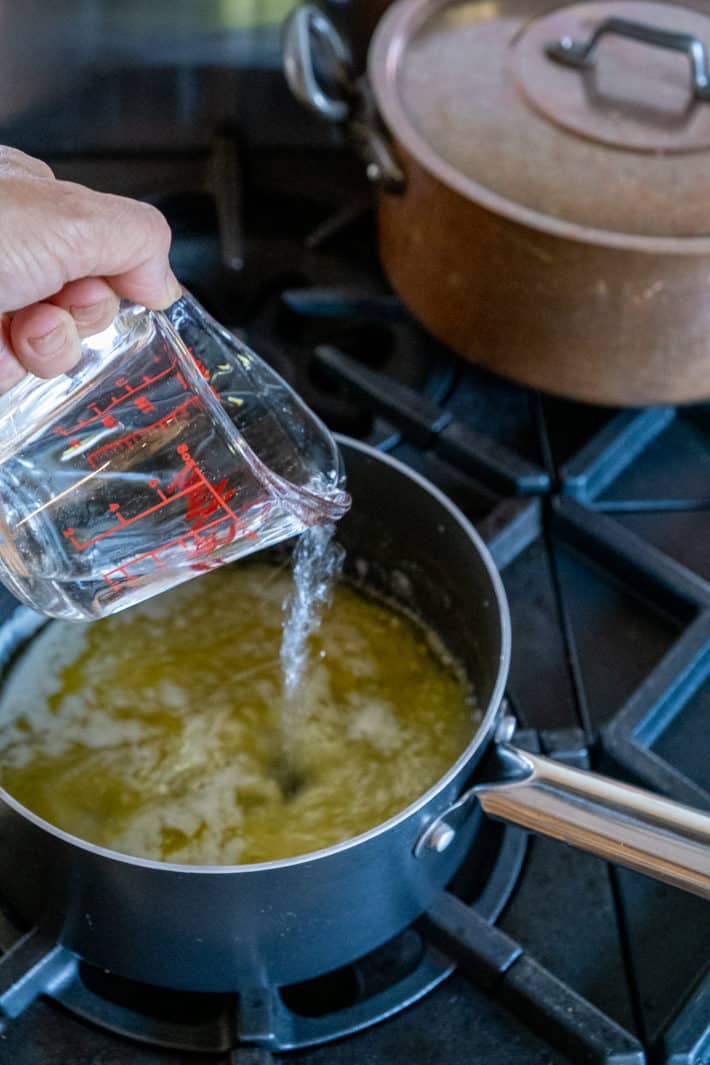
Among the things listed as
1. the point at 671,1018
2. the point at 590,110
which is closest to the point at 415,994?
the point at 671,1018

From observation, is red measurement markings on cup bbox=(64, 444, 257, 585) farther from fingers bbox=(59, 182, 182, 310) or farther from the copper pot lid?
the copper pot lid

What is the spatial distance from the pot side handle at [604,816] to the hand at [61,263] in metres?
0.27

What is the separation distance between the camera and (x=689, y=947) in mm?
635

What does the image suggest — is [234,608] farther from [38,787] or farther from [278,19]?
[278,19]

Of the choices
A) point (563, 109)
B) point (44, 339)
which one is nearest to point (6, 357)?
point (44, 339)

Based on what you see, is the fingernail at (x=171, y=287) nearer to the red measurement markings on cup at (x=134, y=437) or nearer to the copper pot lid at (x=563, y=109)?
the red measurement markings on cup at (x=134, y=437)

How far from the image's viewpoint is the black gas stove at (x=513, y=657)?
593mm

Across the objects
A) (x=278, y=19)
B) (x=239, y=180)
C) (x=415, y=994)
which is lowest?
(x=415, y=994)

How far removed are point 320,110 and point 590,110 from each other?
0.18m

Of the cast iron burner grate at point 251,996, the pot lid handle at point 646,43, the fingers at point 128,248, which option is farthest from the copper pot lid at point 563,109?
→ the cast iron burner grate at point 251,996

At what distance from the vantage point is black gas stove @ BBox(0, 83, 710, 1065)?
0.59m

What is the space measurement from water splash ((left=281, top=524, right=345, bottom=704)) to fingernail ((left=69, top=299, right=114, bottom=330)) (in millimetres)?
224

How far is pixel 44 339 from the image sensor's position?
482mm

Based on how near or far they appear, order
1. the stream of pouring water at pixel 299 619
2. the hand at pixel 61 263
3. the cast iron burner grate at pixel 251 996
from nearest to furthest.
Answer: the hand at pixel 61 263 → the cast iron burner grate at pixel 251 996 → the stream of pouring water at pixel 299 619
